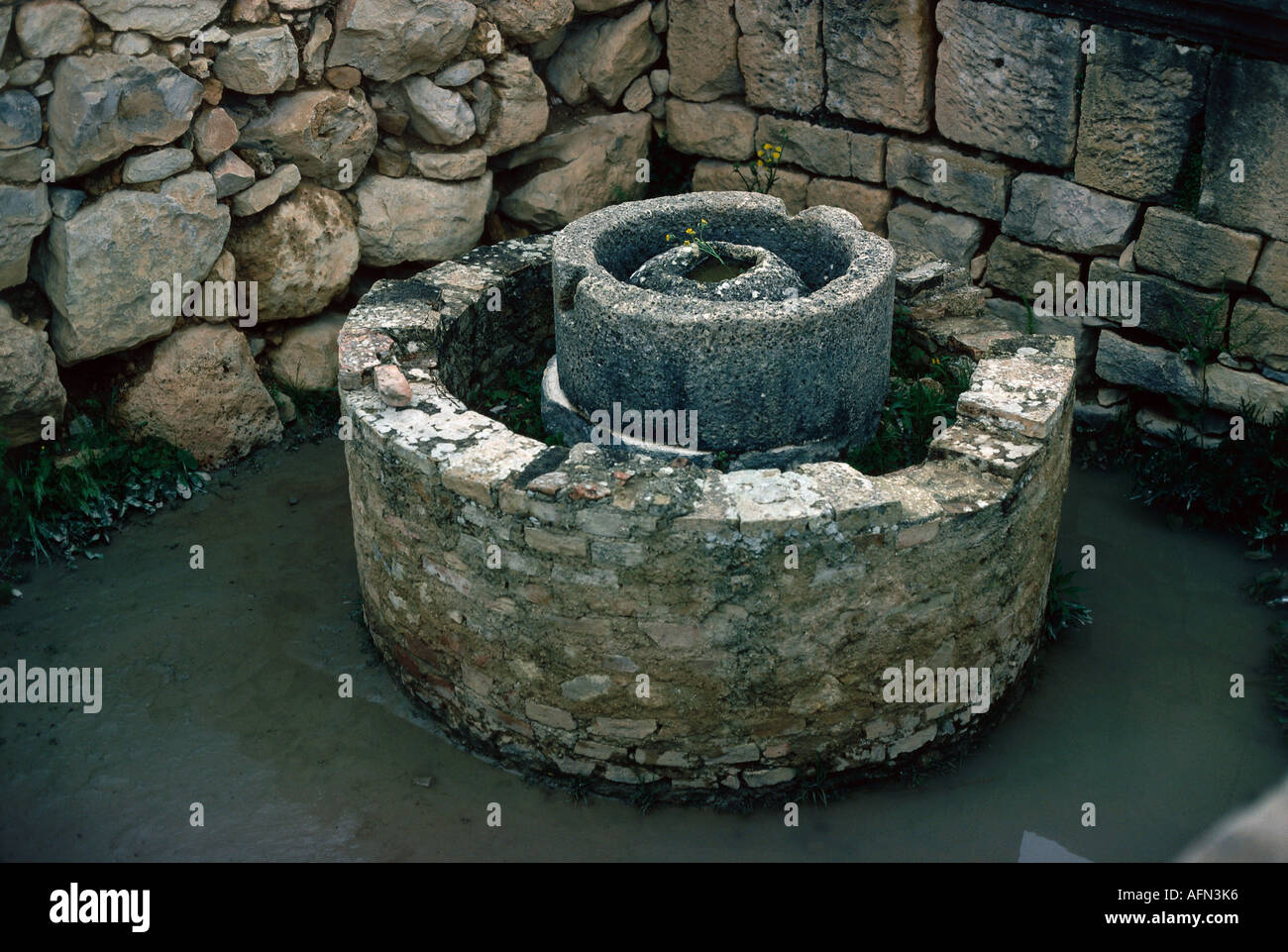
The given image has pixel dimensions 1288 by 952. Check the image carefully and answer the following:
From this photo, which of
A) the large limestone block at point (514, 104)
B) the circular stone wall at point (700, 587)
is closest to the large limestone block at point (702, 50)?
the large limestone block at point (514, 104)

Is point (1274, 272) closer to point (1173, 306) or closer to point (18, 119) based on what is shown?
point (1173, 306)

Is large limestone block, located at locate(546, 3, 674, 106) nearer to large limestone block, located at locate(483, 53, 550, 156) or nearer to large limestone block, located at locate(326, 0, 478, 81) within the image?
large limestone block, located at locate(483, 53, 550, 156)

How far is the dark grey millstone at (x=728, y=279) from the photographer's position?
4832 millimetres

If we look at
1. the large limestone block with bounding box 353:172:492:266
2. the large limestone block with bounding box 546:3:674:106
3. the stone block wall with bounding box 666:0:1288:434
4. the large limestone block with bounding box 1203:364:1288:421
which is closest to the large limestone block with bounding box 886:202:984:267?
the stone block wall with bounding box 666:0:1288:434

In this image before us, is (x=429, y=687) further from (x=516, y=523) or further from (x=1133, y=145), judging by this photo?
(x=1133, y=145)

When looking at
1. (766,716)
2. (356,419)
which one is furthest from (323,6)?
(766,716)

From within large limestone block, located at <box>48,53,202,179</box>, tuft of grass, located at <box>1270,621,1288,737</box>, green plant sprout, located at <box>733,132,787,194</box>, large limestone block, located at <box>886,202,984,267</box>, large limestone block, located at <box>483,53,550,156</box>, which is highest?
large limestone block, located at <box>48,53,202,179</box>

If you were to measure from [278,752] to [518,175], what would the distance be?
10.4 feet

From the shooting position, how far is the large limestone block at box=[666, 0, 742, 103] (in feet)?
21.6

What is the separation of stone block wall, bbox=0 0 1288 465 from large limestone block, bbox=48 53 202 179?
0.04ft

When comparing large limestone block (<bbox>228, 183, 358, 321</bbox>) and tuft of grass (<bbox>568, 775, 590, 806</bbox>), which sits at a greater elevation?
large limestone block (<bbox>228, 183, 358, 321</bbox>)

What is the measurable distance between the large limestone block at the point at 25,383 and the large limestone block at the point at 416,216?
4.87 ft

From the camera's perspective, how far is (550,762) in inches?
185

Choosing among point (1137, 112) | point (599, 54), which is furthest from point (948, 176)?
point (599, 54)
